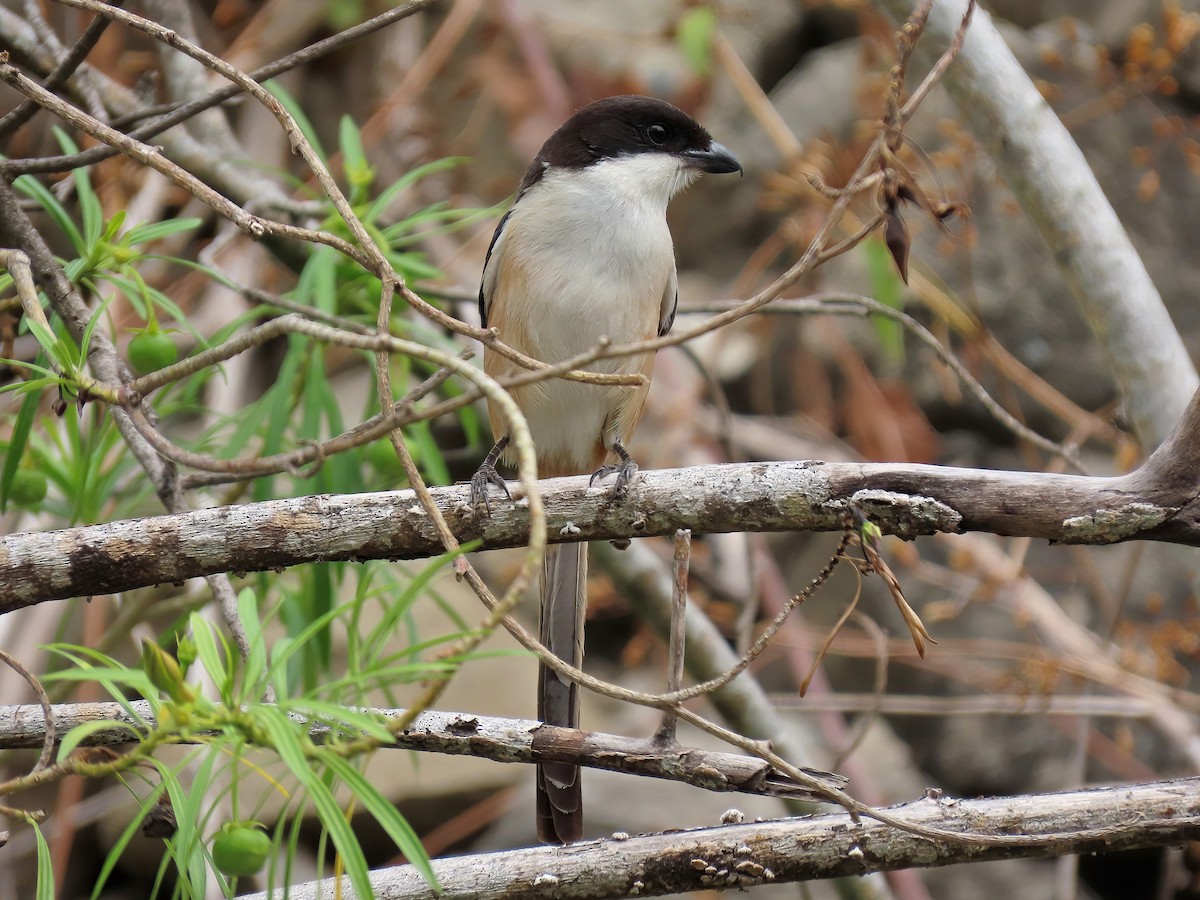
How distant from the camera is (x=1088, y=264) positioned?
3234 mm

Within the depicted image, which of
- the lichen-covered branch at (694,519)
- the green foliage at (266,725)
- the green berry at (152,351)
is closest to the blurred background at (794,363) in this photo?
the green berry at (152,351)

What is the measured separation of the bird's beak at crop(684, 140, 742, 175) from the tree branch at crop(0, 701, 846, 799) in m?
2.16

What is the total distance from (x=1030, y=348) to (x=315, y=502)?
497 centimetres

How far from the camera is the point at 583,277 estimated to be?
10.6 feet

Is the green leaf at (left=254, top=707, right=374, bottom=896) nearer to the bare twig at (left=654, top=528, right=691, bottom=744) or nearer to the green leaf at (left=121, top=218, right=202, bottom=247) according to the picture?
the bare twig at (left=654, top=528, right=691, bottom=744)

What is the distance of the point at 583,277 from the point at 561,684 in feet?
3.92

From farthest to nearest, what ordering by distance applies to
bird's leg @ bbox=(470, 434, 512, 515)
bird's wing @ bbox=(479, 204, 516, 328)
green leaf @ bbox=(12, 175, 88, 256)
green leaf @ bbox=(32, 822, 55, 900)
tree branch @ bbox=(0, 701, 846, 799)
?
1. bird's wing @ bbox=(479, 204, 516, 328)
2. green leaf @ bbox=(12, 175, 88, 256)
3. bird's leg @ bbox=(470, 434, 512, 515)
4. tree branch @ bbox=(0, 701, 846, 799)
5. green leaf @ bbox=(32, 822, 55, 900)

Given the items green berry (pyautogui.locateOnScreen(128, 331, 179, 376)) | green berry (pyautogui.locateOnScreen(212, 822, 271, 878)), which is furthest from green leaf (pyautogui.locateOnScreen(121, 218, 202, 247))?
green berry (pyautogui.locateOnScreen(212, 822, 271, 878))

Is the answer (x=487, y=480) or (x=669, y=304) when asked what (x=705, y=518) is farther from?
(x=669, y=304)

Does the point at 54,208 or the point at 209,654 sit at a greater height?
the point at 54,208

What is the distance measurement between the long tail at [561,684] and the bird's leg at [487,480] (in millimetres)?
371

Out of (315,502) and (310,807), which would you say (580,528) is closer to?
(315,502)

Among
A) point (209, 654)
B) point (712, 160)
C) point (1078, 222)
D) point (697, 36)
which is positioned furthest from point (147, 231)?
point (697, 36)

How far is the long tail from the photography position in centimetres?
258
